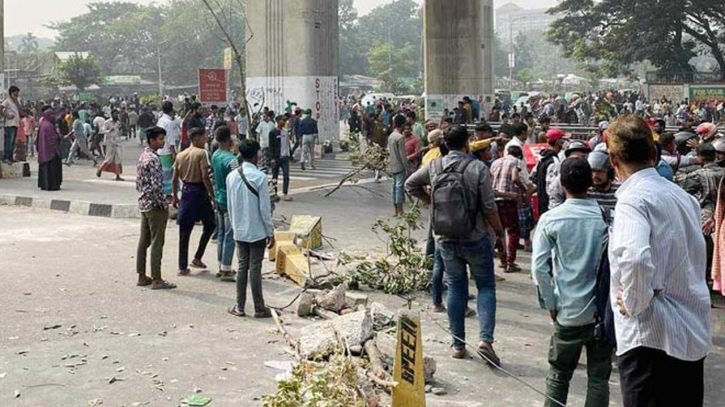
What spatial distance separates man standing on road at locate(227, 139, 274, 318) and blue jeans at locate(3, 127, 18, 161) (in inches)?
570

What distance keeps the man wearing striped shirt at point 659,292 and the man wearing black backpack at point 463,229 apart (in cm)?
298

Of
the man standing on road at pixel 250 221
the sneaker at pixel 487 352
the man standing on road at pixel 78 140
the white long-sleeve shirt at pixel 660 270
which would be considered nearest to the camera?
the white long-sleeve shirt at pixel 660 270

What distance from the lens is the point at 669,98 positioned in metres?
44.0

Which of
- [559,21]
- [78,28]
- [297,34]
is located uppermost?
[78,28]

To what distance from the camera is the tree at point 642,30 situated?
155ft

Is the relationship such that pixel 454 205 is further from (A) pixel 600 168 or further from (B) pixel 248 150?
(B) pixel 248 150

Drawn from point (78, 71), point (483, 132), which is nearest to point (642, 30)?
point (78, 71)

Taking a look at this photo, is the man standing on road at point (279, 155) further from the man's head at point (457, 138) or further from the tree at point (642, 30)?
the tree at point (642, 30)

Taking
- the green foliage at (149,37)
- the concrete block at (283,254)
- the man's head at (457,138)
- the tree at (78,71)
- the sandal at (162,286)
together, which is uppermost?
the green foliage at (149,37)

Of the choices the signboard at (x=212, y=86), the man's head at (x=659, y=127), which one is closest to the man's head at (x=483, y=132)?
the man's head at (x=659, y=127)

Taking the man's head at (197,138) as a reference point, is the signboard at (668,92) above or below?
above

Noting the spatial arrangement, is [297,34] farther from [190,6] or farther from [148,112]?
[190,6]

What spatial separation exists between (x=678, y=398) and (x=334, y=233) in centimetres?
953


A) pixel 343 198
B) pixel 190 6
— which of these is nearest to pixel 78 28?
pixel 190 6
